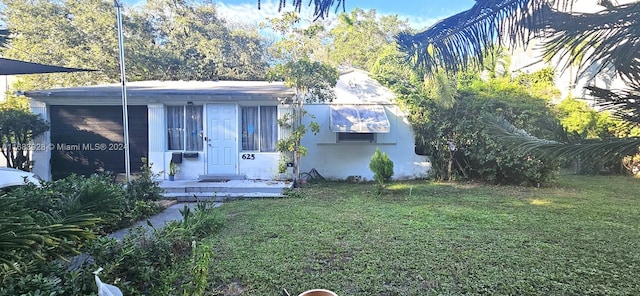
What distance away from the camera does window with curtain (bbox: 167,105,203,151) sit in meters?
10.6

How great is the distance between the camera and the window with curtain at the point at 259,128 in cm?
1062

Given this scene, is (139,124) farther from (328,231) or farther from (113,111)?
(328,231)

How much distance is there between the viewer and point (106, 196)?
4.70m

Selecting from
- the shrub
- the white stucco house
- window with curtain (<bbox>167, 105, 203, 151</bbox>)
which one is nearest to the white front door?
the white stucco house

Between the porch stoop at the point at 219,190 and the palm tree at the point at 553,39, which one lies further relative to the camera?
the porch stoop at the point at 219,190

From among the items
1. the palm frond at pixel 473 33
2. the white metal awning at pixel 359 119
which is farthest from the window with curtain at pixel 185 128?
the palm frond at pixel 473 33

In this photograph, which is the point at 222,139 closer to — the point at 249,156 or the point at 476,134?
the point at 249,156

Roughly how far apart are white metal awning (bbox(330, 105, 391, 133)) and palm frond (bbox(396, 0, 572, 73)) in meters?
7.93

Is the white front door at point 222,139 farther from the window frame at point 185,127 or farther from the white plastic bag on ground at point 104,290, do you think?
the white plastic bag on ground at point 104,290

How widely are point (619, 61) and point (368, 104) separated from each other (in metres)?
9.92

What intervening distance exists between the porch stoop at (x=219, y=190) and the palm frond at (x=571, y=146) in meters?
6.40

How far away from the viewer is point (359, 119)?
437 inches

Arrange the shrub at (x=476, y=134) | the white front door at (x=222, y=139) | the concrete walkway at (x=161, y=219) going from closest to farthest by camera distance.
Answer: the concrete walkway at (x=161, y=219)
the shrub at (x=476, y=134)
the white front door at (x=222, y=139)

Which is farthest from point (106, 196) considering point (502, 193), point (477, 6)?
point (502, 193)
